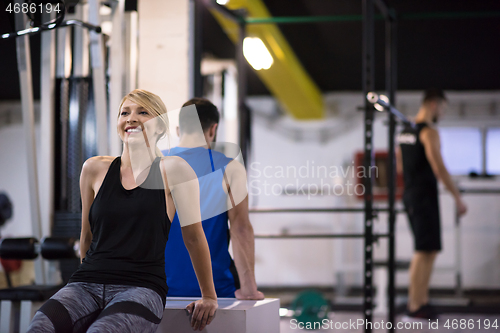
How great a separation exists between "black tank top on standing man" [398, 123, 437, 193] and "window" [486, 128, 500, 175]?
143 inches

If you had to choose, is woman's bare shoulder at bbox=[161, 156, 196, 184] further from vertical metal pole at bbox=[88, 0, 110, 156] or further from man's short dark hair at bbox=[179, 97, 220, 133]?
vertical metal pole at bbox=[88, 0, 110, 156]

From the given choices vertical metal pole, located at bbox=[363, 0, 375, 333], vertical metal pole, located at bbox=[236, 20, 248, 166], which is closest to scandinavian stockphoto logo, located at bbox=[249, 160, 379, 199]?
vertical metal pole, located at bbox=[236, 20, 248, 166]

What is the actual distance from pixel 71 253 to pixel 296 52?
432cm

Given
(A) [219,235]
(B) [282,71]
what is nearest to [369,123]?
(A) [219,235]

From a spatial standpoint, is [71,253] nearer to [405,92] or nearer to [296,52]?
[296,52]

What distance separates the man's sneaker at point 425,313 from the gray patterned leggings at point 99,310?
272 cm

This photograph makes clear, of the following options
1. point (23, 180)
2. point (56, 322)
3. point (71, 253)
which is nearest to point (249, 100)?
point (23, 180)

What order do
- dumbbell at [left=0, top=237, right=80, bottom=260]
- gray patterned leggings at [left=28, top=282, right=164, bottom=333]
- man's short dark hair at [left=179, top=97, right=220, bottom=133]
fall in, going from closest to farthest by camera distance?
gray patterned leggings at [left=28, top=282, right=164, bottom=333] < man's short dark hair at [left=179, top=97, right=220, bottom=133] < dumbbell at [left=0, top=237, right=80, bottom=260]

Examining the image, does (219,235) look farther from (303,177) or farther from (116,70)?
(303,177)

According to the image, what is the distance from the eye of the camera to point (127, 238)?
147cm

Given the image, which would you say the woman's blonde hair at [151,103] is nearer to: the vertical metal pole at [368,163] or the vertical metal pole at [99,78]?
the vertical metal pole at [99,78]

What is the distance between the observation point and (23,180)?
8.02m

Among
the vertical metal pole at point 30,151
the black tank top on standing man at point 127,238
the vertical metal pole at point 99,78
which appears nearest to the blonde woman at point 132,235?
the black tank top on standing man at point 127,238

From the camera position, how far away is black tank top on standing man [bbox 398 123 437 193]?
3.83 metres
